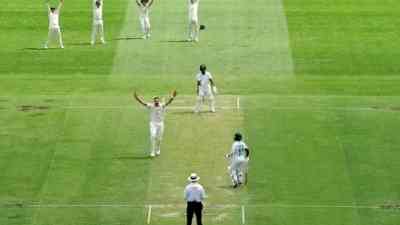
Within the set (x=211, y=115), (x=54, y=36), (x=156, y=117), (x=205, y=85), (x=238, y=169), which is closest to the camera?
(x=238, y=169)

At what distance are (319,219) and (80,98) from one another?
57.4ft

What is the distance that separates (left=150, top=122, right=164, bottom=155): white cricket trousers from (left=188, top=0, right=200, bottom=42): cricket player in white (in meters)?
17.8

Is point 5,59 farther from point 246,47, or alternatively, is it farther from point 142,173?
point 142,173

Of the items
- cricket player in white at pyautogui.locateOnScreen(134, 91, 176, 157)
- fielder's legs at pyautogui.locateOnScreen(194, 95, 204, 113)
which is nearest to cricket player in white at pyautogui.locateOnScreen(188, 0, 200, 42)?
fielder's legs at pyautogui.locateOnScreen(194, 95, 204, 113)

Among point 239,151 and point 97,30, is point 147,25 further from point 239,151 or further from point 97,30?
point 239,151

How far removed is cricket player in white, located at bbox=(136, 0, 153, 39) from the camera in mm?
67438

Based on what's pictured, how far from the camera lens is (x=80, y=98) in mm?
57844

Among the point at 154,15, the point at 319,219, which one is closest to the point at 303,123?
the point at 319,219

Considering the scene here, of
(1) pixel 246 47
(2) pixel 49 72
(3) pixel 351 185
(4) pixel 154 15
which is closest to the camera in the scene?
(3) pixel 351 185

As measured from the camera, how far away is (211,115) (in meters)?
54.9

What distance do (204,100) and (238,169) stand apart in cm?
1090

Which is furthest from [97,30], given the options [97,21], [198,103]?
[198,103]

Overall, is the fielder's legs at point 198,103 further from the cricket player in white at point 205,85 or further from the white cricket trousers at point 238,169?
the white cricket trousers at point 238,169

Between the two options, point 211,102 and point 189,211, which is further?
point 211,102
